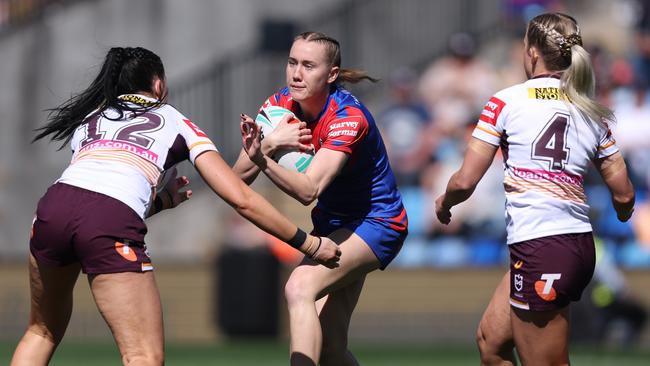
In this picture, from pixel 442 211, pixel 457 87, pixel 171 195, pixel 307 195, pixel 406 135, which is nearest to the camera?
pixel 307 195

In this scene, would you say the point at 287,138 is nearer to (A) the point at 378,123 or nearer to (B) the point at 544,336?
(B) the point at 544,336

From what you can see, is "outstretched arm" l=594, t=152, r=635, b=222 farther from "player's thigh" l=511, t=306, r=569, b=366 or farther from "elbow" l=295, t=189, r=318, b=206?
→ "elbow" l=295, t=189, r=318, b=206

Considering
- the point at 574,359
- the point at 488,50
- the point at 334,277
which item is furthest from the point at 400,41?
the point at 334,277

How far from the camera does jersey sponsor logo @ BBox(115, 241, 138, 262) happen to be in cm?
570

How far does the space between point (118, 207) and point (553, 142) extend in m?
2.12

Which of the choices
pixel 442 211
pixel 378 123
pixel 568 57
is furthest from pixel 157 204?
pixel 378 123

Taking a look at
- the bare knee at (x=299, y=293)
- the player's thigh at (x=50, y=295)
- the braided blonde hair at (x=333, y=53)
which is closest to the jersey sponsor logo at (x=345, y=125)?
the braided blonde hair at (x=333, y=53)

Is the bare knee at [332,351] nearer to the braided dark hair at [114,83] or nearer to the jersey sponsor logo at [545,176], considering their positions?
the jersey sponsor logo at [545,176]

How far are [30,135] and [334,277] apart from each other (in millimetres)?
11524

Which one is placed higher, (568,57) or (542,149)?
(568,57)

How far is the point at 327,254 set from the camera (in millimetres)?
6082

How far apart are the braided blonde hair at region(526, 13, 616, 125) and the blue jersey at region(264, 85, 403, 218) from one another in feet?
3.39

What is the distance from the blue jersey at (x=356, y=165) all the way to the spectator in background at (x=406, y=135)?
8512 mm

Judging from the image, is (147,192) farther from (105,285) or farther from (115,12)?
(115,12)
